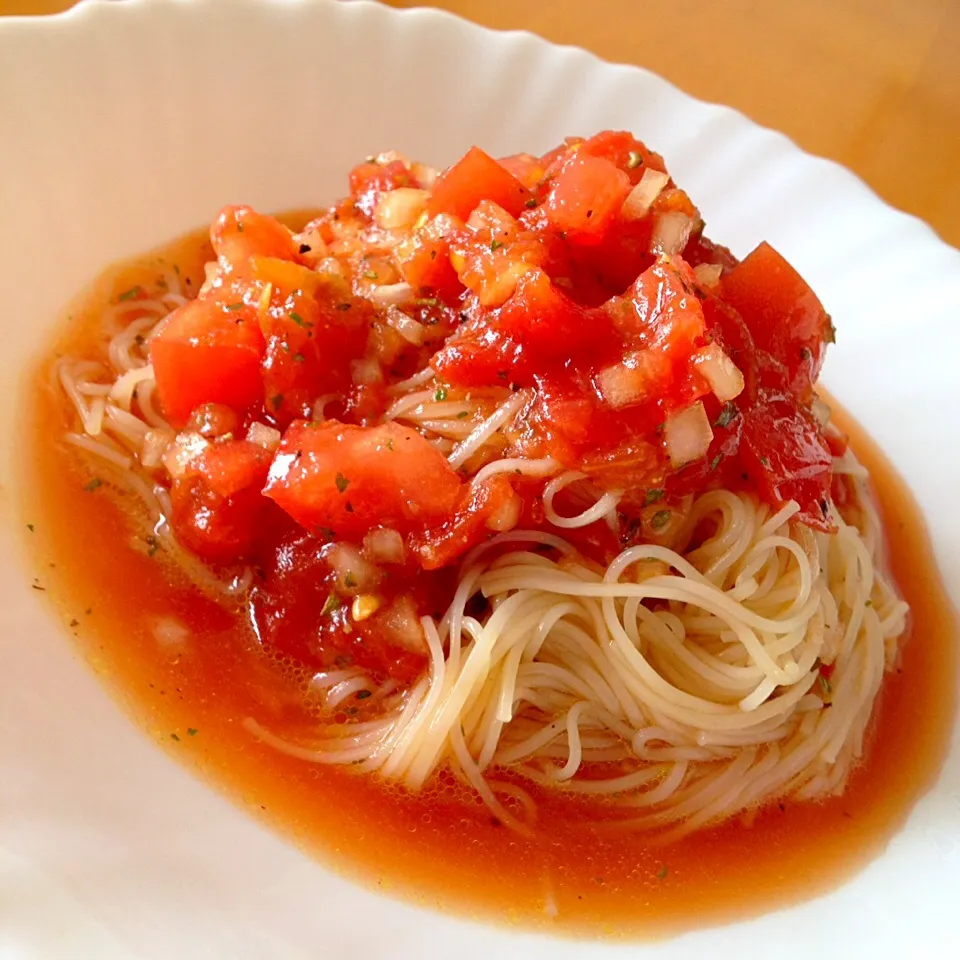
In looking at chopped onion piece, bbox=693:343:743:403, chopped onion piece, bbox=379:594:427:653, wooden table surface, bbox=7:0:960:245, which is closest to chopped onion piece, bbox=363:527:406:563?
chopped onion piece, bbox=379:594:427:653

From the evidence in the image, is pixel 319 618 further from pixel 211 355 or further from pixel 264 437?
pixel 211 355

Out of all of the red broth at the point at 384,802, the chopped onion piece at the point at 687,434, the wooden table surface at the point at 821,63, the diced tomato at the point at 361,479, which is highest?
the wooden table surface at the point at 821,63

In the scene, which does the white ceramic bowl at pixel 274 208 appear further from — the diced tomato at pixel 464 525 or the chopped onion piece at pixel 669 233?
the chopped onion piece at pixel 669 233

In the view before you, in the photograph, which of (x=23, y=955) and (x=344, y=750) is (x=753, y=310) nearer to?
(x=344, y=750)

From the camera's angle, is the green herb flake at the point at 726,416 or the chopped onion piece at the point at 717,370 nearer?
the chopped onion piece at the point at 717,370

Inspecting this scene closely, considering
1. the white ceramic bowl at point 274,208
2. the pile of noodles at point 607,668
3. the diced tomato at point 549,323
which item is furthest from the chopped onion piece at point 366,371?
the white ceramic bowl at point 274,208

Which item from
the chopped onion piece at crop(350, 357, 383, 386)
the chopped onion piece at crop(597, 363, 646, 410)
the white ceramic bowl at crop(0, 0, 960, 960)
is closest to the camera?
the white ceramic bowl at crop(0, 0, 960, 960)

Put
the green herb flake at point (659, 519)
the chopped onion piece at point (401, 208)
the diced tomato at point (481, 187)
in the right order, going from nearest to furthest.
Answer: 1. the green herb flake at point (659, 519)
2. the diced tomato at point (481, 187)
3. the chopped onion piece at point (401, 208)

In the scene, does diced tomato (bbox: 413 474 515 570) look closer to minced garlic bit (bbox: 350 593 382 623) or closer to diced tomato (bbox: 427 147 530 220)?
minced garlic bit (bbox: 350 593 382 623)
